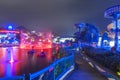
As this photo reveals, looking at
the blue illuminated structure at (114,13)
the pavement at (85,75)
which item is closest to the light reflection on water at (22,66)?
the pavement at (85,75)

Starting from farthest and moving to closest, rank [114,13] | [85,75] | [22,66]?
[114,13] < [22,66] < [85,75]

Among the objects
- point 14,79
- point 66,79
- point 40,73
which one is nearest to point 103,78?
point 66,79

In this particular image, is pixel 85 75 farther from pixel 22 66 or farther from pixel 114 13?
pixel 114 13

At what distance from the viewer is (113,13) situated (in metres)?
57.5

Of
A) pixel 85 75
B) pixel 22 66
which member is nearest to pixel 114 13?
pixel 22 66

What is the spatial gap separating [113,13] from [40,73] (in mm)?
46475

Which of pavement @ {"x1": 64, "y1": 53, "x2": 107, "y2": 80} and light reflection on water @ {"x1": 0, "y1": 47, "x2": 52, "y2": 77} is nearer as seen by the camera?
pavement @ {"x1": 64, "y1": 53, "x2": 107, "y2": 80}

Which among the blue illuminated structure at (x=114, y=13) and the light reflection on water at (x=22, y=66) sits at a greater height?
the blue illuminated structure at (x=114, y=13)

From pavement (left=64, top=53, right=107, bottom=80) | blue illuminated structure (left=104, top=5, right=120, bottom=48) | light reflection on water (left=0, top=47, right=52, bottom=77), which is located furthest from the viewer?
blue illuminated structure (left=104, top=5, right=120, bottom=48)

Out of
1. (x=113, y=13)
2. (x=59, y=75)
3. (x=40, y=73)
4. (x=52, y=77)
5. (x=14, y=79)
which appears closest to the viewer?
(x=14, y=79)

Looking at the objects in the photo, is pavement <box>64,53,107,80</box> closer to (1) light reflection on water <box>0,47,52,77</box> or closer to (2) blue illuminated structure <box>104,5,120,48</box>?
(1) light reflection on water <box>0,47,52,77</box>

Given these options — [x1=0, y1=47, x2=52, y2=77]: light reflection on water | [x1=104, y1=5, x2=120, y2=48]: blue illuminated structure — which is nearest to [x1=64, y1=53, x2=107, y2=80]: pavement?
[x1=0, y1=47, x2=52, y2=77]: light reflection on water

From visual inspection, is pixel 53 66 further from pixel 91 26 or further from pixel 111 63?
pixel 91 26

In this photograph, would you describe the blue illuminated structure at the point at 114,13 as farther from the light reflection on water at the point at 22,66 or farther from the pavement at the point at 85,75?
the pavement at the point at 85,75
